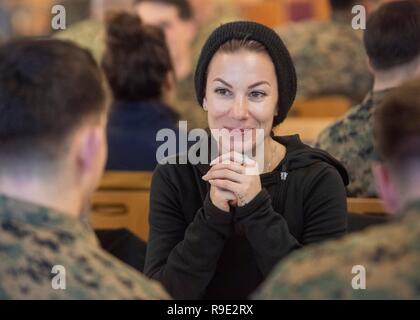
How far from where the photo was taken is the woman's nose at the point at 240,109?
7.66 ft

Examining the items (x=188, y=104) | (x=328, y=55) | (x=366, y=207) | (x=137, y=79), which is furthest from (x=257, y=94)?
(x=188, y=104)

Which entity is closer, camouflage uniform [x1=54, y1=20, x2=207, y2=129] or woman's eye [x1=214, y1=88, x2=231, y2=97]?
woman's eye [x1=214, y1=88, x2=231, y2=97]

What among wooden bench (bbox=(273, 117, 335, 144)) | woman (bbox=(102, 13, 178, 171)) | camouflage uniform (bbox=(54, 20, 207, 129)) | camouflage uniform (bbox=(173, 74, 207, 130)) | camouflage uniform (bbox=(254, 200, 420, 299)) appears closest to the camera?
camouflage uniform (bbox=(254, 200, 420, 299))

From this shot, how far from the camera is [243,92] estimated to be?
2361 mm

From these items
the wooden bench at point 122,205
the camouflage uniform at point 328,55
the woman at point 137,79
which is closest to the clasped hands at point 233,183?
the wooden bench at point 122,205

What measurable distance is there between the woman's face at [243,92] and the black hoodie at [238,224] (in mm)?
113

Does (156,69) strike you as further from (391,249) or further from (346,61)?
(391,249)

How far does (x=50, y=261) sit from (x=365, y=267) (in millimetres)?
493

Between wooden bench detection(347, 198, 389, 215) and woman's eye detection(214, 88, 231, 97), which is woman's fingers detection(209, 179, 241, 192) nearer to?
woman's eye detection(214, 88, 231, 97)

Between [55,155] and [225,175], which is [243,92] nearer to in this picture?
[225,175]

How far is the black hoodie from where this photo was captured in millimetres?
2217

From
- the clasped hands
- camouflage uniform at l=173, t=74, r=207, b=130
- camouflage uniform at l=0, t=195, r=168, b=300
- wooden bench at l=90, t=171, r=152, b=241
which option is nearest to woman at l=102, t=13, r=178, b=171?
wooden bench at l=90, t=171, r=152, b=241
